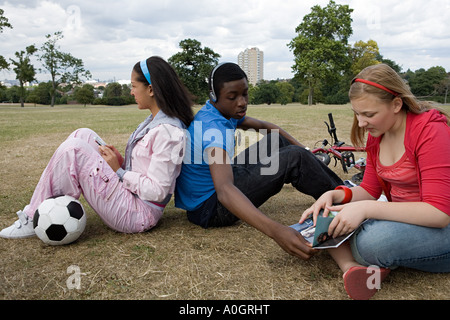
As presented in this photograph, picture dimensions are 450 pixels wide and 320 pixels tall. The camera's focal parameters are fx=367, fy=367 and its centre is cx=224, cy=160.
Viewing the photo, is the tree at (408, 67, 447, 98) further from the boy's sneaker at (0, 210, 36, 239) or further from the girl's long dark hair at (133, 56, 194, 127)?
the boy's sneaker at (0, 210, 36, 239)

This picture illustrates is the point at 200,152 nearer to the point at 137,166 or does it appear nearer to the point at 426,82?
the point at 137,166

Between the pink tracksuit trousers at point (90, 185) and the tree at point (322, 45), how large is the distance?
149 ft

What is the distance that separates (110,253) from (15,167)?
4.89 metres

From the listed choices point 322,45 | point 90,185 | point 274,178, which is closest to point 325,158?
point 274,178

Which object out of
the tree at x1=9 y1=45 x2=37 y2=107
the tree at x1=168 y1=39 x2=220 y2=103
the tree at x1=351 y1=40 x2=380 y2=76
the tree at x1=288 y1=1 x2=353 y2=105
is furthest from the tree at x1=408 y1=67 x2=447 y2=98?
the tree at x1=9 y1=45 x2=37 y2=107

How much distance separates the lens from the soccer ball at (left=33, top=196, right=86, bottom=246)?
9.93 ft

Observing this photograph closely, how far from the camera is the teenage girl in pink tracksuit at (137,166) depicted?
3.00m

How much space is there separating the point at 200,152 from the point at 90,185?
3.12ft

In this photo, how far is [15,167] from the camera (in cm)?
684

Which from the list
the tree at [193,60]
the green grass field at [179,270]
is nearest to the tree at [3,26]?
the tree at [193,60]

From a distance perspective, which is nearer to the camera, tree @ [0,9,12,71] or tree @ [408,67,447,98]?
tree @ [0,9,12,71]

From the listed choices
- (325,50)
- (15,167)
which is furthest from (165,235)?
(325,50)

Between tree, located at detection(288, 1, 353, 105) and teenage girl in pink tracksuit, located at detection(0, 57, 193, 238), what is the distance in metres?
45.0

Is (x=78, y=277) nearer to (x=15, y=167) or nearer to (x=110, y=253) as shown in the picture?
(x=110, y=253)
